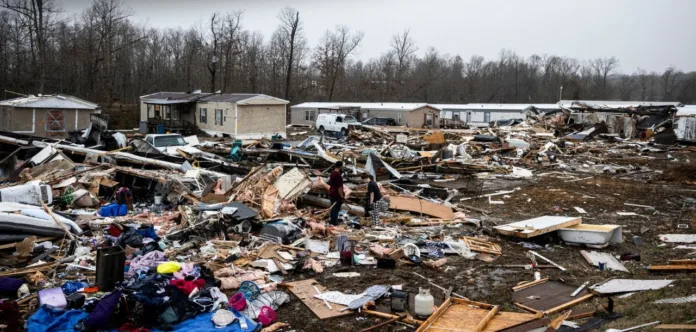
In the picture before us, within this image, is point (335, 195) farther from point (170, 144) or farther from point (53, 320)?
point (170, 144)

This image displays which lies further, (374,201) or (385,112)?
(385,112)

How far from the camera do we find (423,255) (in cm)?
973

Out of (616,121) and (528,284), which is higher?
(616,121)

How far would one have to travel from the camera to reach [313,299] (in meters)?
7.47

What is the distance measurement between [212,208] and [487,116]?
145 ft

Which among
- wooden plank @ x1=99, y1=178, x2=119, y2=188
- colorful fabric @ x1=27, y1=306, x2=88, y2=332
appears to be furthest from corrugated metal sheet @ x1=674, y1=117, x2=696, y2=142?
colorful fabric @ x1=27, y1=306, x2=88, y2=332

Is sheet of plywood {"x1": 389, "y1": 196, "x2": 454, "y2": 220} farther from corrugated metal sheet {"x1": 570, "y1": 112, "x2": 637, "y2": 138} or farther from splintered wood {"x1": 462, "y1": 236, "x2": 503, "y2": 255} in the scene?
corrugated metal sheet {"x1": 570, "y1": 112, "x2": 637, "y2": 138}

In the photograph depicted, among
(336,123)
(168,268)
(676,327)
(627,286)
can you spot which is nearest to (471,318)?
(676,327)

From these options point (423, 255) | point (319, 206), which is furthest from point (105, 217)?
point (423, 255)

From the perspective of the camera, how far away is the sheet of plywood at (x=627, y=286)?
24.7ft

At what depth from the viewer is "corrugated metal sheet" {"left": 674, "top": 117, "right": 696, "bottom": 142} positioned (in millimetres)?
33406

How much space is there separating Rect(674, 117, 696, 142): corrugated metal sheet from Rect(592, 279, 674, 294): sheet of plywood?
1229 inches

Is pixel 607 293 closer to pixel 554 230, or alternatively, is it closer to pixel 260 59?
pixel 554 230

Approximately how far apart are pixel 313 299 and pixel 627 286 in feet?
15.6
